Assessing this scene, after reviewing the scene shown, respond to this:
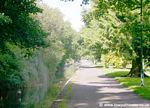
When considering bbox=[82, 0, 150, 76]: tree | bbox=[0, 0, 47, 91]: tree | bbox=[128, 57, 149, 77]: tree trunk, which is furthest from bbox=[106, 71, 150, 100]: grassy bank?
bbox=[0, 0, 47, 91]: tree

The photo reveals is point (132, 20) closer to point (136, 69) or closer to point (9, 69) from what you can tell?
point (136, 69)

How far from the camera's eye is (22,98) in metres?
24.9

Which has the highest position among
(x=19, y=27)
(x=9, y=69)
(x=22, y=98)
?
(x=19, y=27)

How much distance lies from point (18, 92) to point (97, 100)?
6847 millimetres

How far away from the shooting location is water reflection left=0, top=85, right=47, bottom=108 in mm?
21641

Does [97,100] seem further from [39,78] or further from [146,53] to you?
[146,53]

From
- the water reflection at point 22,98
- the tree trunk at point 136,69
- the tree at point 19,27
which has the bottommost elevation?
the water reflection at point 22,98

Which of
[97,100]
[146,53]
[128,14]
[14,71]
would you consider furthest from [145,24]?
[146,53]

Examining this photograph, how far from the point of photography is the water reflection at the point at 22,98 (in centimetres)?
2164

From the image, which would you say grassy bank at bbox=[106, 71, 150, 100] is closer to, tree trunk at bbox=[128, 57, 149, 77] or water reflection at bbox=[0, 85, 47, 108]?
water reflection at bbox=[0, 85, 47, 108]

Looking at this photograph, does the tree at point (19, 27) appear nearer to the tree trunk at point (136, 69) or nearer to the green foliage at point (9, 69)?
the green foliage at point (9, 69)

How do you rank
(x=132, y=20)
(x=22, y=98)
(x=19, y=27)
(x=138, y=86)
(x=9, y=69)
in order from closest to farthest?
(x=19, y=27) → (x=9, y=69) → (x=22, y=98) → (x=138, y=86) → (x=132, y=20)

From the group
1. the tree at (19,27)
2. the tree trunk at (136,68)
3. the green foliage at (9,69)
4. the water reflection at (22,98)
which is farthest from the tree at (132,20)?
the tree at (19,27)

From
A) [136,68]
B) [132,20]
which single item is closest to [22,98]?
[132,20]
